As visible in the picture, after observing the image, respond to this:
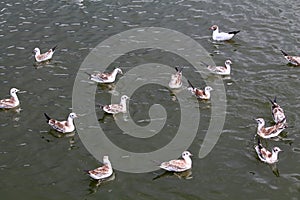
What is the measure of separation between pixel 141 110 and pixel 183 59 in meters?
4.89

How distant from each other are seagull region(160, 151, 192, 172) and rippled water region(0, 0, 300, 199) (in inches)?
13.8

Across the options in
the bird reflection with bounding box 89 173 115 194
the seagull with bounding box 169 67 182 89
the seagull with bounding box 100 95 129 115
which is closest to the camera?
the bird reflection with bounding box 89 173 115 194

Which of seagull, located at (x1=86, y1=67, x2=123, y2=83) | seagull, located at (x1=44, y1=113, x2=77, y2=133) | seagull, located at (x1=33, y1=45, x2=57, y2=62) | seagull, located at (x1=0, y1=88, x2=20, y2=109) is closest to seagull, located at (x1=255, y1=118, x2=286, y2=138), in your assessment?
seagull, located at (x1=44, y1=113, x2=77, y2=133)

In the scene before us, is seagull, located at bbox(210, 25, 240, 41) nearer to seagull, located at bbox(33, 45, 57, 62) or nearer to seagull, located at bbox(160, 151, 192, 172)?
seagull, located at bbox(33, 45, 57, 62)

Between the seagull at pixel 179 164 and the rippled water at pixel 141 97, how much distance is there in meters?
0.35

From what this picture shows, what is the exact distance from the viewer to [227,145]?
1703 cm

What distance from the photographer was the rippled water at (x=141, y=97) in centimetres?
1523

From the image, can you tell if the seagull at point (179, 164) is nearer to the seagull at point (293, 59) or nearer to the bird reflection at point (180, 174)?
the bird reflection at point (180, 174)

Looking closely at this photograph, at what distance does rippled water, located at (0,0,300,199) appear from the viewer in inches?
599

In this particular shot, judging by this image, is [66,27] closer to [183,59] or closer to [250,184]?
[183,59]

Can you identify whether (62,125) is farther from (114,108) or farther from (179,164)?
(179,164)

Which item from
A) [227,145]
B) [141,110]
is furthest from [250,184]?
[141,110]

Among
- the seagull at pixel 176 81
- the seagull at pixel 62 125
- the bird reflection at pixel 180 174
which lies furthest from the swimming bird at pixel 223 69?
the seagull at pixel 62 125

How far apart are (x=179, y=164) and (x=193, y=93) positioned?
527cm
